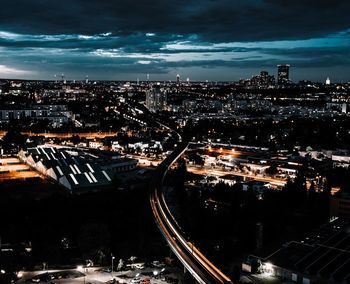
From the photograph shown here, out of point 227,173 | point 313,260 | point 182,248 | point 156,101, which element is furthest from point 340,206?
point 156,101

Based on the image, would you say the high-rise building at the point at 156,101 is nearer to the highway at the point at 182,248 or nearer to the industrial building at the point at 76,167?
the industrial building at the point at 76,167

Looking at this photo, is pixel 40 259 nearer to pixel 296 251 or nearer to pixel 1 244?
pixel 1 244

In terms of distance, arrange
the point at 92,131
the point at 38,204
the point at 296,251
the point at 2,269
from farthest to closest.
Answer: the point at 92,131, the point at 38,204, the point at 296,251, the point at 2,269

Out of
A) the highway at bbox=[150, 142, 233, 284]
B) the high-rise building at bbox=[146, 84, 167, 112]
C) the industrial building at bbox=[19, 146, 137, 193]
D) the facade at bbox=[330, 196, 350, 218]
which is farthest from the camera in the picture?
the high-rise building at bbox=[146, 84, 167, 112]

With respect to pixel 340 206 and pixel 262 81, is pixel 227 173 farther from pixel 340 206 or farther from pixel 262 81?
pixel 262 81

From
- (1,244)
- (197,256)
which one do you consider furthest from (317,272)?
(1,244)

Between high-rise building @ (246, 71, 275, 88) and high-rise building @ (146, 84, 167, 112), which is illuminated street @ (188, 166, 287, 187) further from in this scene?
high-rise building @ (246, 71, 275, 88)

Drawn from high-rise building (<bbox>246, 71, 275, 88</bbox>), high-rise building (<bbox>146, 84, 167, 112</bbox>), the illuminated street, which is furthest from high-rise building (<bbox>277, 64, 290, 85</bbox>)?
the illuminated street

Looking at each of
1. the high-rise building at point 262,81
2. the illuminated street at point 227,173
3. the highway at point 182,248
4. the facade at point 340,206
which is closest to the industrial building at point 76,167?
the highway at point 182,248
